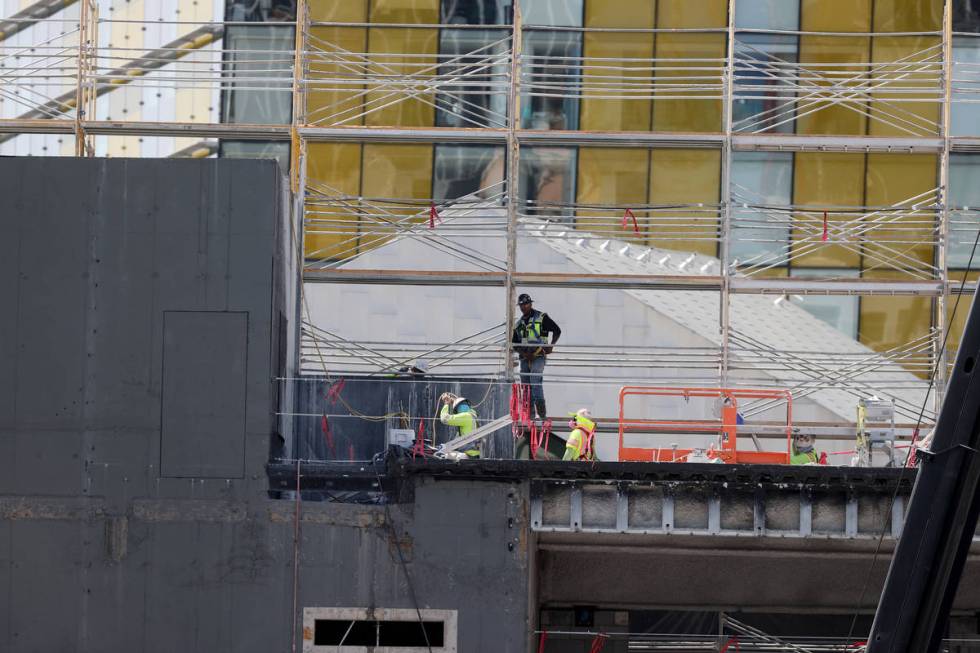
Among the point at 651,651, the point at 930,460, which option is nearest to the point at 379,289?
the point at 651,651

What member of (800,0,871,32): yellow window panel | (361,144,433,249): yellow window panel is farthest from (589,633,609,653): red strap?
(800,0,871,32): yellow window panel

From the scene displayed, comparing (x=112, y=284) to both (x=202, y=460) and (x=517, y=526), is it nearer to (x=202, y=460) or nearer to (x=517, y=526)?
(x=202, y=460)

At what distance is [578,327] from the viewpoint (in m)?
31.5

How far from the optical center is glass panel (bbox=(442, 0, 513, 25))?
42.5 metres

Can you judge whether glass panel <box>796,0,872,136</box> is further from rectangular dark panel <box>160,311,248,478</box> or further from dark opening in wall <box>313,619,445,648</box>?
dark opening in wall <box>313,619,445,648</box>

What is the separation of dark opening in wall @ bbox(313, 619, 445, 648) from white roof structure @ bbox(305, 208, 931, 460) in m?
7.84

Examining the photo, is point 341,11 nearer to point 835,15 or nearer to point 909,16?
point 835,15

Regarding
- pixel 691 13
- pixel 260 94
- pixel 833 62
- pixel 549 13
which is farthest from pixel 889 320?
pixel 260 94

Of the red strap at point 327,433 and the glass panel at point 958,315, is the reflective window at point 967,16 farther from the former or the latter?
the red strap at point 327,433

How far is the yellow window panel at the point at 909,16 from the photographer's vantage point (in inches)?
1642

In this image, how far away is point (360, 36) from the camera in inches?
1668

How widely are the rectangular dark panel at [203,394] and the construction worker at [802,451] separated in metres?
7.86

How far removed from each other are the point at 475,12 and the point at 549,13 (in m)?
1.93

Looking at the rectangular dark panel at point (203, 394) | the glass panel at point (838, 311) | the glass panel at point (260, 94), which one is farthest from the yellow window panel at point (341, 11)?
the rectangular dark panel at point (203, 394)
